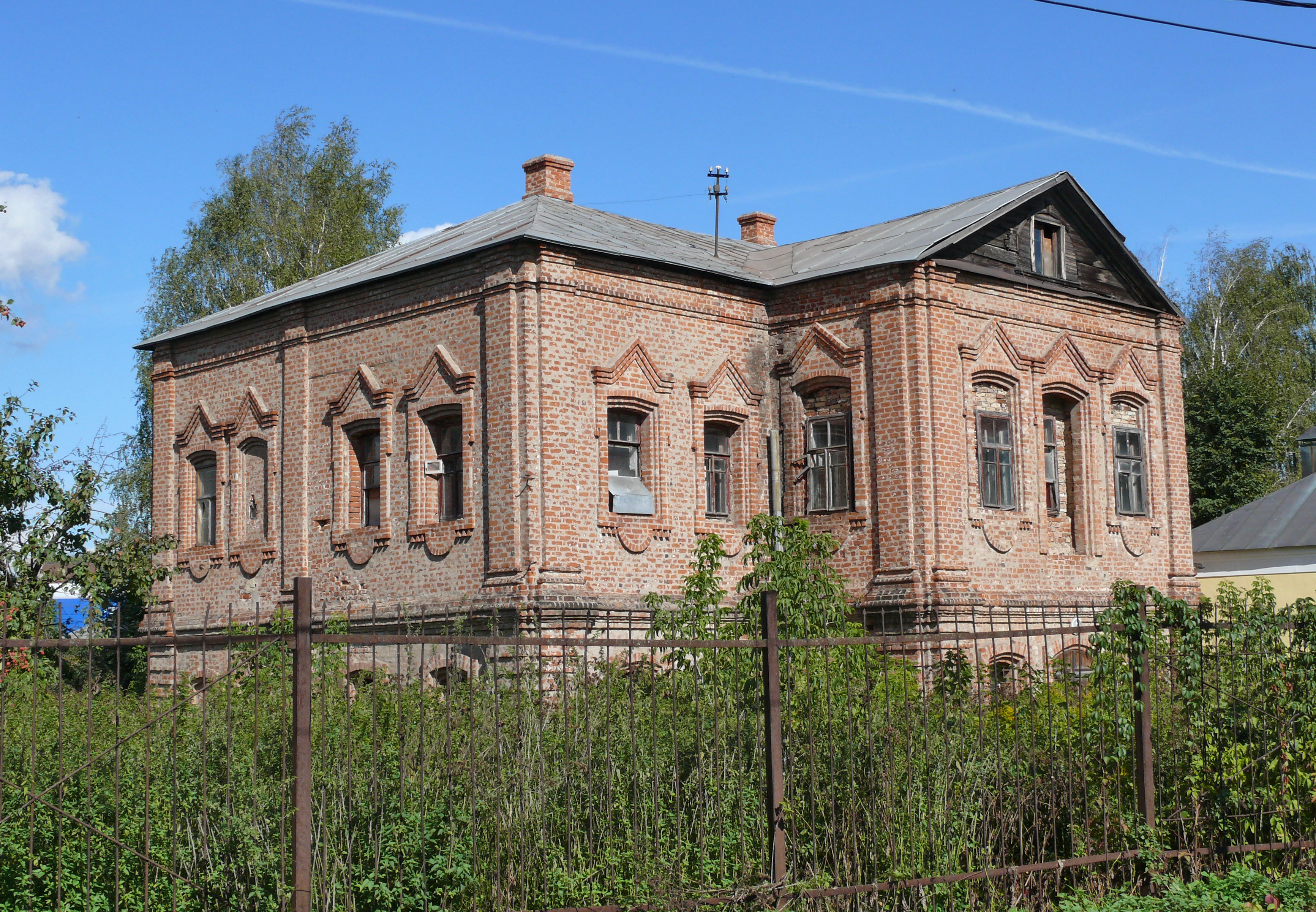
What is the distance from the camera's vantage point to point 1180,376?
67.0 ft

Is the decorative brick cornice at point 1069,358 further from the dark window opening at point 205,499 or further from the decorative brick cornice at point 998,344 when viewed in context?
the dark window opening at point 205,499

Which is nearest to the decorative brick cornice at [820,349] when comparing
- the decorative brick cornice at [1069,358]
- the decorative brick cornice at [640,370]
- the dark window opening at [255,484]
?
the decorative brick cornice at [640,370]

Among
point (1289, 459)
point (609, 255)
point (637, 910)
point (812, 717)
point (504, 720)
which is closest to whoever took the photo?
point (637, 910)

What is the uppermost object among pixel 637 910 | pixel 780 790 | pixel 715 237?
pixel 715 237

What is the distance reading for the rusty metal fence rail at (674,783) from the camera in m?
6.52

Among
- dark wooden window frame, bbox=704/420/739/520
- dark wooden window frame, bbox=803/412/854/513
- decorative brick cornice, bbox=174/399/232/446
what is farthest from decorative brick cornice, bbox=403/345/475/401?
dark wooden window frame, bbox=803/412/854/513

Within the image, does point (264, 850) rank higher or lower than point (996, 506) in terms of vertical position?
lower

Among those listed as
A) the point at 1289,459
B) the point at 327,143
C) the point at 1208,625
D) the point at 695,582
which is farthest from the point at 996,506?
the point at 1289,459

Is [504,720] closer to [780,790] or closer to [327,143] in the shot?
[780,790]

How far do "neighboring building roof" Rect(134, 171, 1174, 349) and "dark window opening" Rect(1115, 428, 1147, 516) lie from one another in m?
2.15

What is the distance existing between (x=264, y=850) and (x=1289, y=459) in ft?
116

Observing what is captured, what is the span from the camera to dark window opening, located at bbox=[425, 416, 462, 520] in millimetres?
17391

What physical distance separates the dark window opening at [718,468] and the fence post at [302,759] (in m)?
12.6

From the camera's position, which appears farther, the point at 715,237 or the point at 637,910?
the point at 715,237
